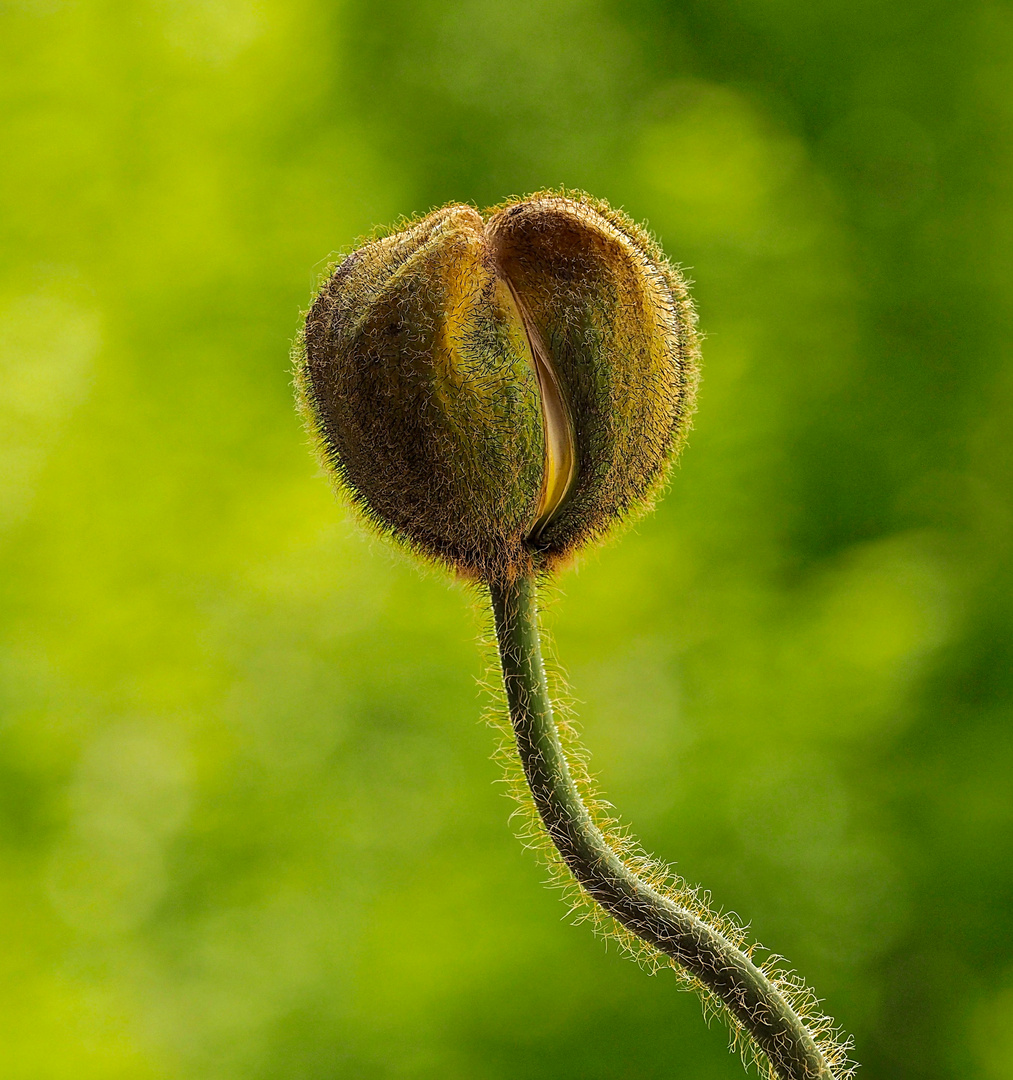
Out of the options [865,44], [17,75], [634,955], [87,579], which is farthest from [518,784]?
[17,75]

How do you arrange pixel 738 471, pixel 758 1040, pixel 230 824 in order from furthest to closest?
1. pixel 738 471
2. pixel 230 824
3. pixel 758 1040

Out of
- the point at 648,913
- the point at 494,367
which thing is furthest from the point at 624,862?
the point at 494,367

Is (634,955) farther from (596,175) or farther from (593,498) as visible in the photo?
(596,175)

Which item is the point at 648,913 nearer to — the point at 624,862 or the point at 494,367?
the point at 624,862

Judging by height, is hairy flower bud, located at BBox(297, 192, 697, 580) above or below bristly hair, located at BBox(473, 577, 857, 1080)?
above
